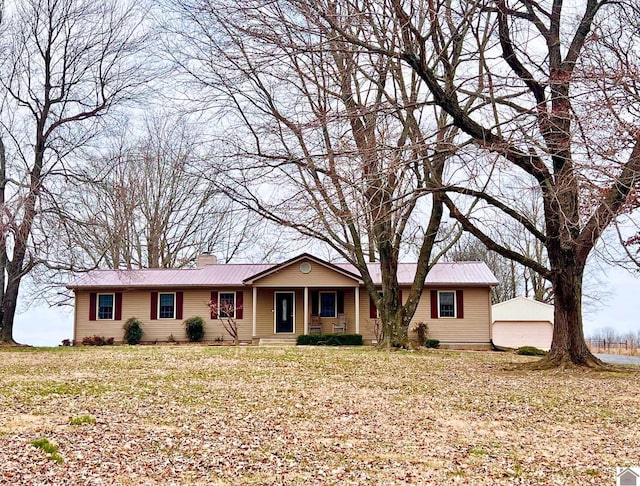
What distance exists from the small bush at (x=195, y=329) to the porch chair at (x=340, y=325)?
5.41 metres

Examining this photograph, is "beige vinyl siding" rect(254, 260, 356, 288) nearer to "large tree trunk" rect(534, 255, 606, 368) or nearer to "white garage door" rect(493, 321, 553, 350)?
"white garage door" rect(493, 321, 553, 350)

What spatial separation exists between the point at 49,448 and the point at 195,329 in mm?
21048

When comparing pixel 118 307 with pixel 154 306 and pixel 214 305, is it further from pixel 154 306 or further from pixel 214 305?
pixel 214 305

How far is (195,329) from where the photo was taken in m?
27.8

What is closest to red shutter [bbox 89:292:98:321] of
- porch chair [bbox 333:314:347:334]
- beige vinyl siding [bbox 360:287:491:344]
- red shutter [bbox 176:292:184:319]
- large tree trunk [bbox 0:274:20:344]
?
red shutter [bbox 176:292:184:319]

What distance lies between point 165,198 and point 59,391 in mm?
25586

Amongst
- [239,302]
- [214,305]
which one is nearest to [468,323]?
[239,302]

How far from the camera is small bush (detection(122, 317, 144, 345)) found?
27781mm

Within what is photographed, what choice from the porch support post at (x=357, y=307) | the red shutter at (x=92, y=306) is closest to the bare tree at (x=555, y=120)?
the porch support post at (x=357, y=307)

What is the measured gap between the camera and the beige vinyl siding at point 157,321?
2819cm

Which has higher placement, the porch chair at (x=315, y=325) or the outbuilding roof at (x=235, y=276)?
the outbuilding roof at (x=235, y=276)

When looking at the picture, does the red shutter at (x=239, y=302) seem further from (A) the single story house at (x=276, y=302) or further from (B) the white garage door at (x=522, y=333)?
(B) the white garage door at (x=522, y=333)

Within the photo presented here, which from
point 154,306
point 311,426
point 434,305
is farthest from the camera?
point 154,306

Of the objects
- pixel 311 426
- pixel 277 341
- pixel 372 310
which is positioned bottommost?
pixel 311 426
